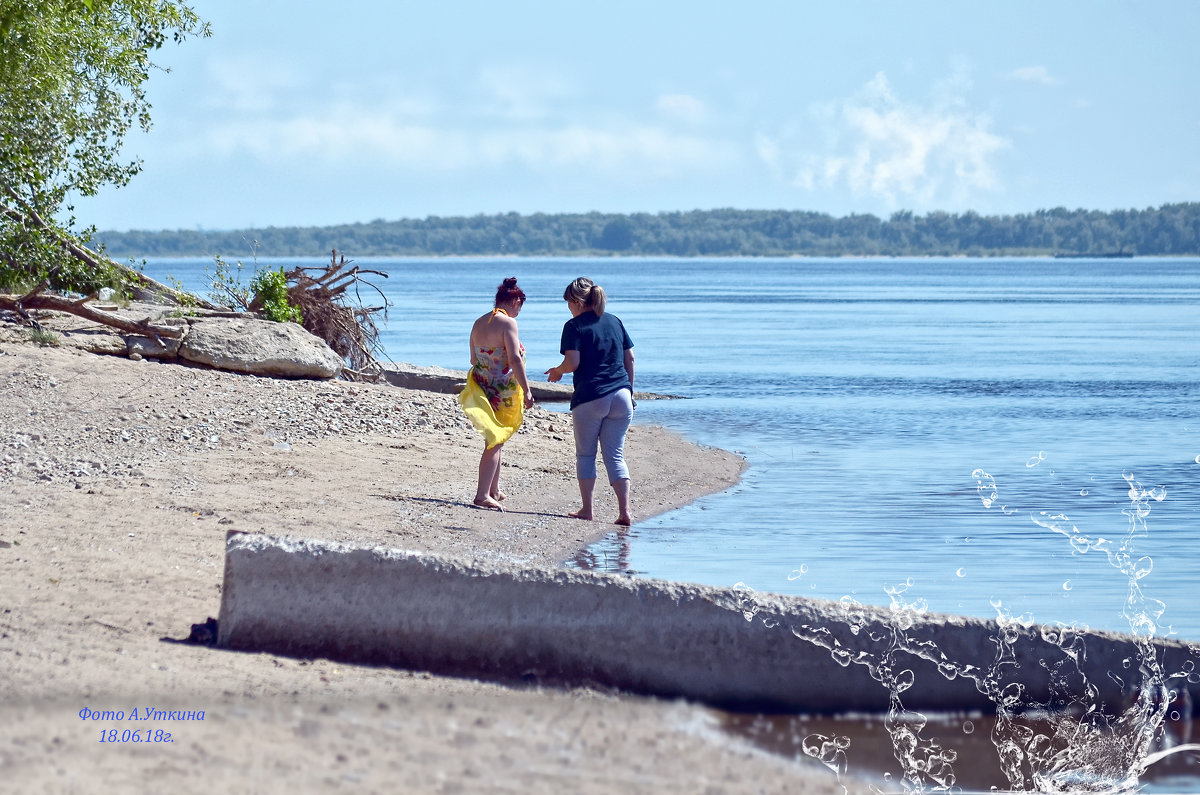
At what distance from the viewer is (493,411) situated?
8.89m

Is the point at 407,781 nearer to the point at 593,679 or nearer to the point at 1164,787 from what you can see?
the point at 593,679

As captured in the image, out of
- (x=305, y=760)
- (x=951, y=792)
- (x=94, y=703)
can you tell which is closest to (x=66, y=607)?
(x=94, y=703)

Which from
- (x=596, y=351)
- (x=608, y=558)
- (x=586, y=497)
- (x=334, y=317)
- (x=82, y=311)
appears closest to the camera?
(x=608, y=558)

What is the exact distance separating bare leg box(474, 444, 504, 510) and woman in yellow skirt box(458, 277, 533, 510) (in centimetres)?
28

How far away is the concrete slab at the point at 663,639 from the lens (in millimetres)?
5180

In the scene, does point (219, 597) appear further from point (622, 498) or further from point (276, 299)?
point (276, 299)

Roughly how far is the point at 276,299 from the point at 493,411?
811cm

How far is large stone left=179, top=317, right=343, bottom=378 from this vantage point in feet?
44.9

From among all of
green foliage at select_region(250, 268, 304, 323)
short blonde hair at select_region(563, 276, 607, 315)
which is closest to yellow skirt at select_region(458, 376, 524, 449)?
short blonde hair at select_region(563, 276, 607, 315)

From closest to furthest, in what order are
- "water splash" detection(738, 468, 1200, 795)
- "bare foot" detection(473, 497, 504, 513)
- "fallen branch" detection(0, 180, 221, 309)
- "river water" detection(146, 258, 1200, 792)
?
"water splash" detection(738, 468, 1200, 795) → "river water" detection(146, 258, 1200, 792) → "bare foot" detection(473, 497, 504, 513) → "fallen branch" detection(0, 180, 221, 309)

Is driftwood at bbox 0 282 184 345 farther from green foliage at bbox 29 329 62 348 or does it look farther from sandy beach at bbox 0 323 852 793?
sandy beach at bbox 0 323 852 793

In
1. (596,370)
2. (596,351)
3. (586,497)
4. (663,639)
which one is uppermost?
(596,351)

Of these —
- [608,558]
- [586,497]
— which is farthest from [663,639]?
[586,497]

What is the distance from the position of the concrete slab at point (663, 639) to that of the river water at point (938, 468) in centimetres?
201
